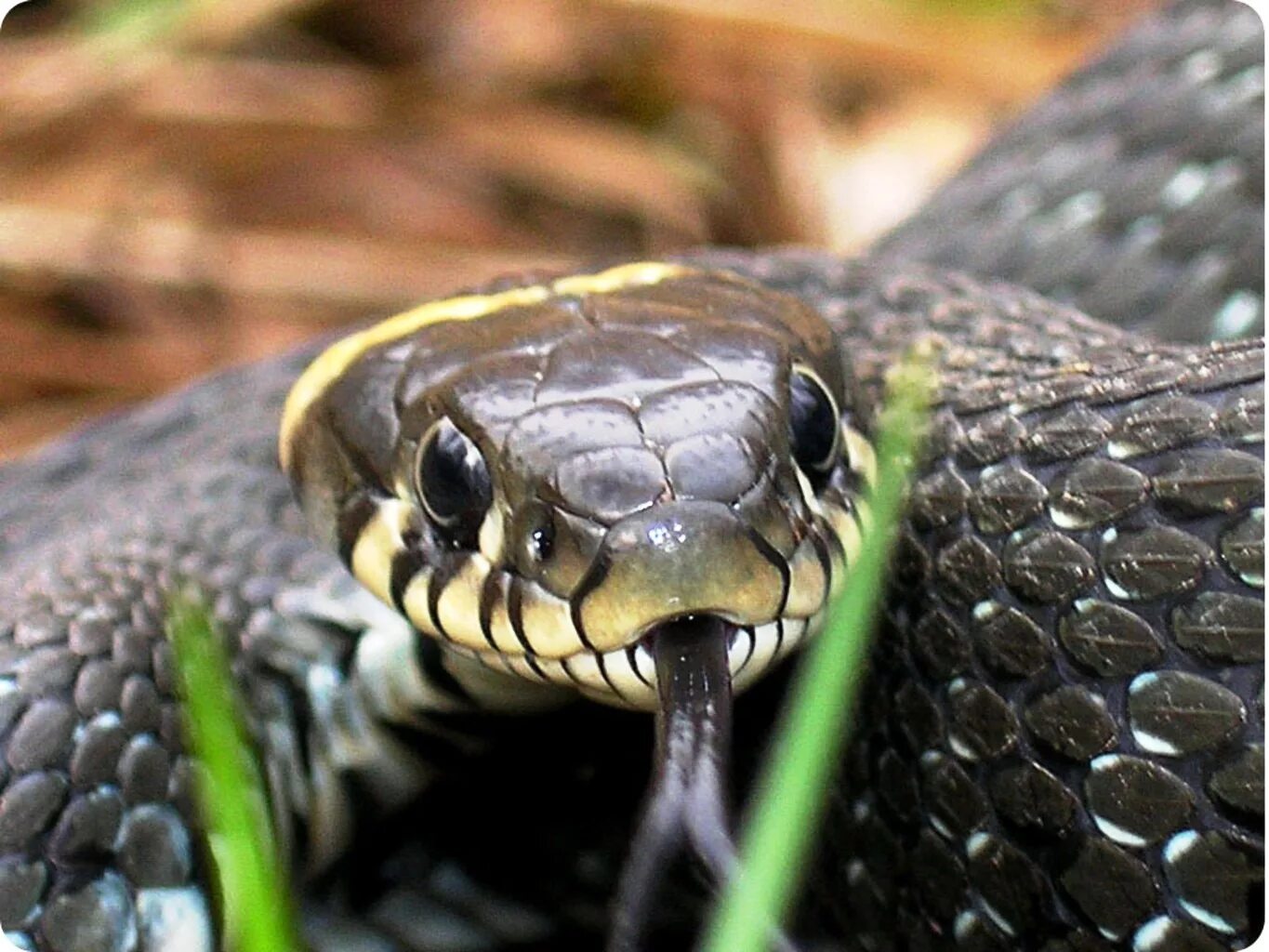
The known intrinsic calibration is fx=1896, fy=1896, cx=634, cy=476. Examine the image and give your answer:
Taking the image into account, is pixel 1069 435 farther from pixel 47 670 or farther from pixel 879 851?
pixel 47 670

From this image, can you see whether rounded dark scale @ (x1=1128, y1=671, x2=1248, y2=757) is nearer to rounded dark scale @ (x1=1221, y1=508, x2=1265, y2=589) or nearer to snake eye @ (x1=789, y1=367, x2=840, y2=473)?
rounded dark scale @ (x1=1221, y1=508, x2=1265, y2=589)

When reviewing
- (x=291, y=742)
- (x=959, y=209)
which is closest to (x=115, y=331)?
(x=959, y=209)

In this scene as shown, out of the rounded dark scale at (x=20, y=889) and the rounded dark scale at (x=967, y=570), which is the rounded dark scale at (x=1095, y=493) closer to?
the rounded dark scale at (x=967, y=570)

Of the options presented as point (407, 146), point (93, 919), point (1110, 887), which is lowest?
point (407, 146)

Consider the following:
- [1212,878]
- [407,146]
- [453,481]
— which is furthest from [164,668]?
[407,146]

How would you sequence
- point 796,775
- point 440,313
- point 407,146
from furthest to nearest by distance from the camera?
point 407,146
point 440,313
point 796,775

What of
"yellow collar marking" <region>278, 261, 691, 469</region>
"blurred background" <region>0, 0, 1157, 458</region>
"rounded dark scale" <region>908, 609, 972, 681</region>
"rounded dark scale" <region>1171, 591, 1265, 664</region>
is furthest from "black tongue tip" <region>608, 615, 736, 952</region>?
"blurred background" <region>0, 0, 1157, 458</region>
